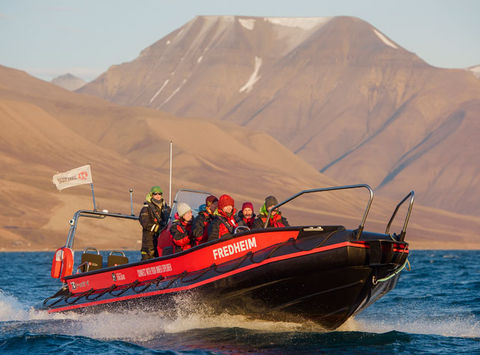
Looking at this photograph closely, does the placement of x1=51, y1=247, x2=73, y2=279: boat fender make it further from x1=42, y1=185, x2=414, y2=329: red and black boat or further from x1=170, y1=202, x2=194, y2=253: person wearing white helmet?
x1=170, y1=202, x2=194, y2=253: person wearing white helmet

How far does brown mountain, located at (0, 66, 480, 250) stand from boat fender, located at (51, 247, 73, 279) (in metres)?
63.2

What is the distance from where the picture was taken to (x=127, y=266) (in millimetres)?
13797

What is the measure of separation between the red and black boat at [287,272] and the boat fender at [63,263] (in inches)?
103

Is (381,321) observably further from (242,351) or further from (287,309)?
(242,351)

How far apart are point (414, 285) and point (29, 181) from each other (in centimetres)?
7826

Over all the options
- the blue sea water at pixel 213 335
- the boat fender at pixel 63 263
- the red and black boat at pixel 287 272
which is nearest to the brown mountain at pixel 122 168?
the boat fender at pixel 63 263

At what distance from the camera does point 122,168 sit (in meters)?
114

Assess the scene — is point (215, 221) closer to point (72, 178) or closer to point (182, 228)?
point (182, 228)

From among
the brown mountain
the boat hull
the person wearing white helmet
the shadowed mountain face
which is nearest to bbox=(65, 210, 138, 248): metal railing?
the person wearing white helmet

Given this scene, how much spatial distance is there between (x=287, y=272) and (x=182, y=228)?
212 centimetres

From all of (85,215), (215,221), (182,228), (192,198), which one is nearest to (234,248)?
(215,221)

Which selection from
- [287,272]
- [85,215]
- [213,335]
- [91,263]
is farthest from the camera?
[91,263]

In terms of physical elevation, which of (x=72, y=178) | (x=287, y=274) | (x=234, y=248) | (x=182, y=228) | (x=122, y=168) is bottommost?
(x=287, y=274)

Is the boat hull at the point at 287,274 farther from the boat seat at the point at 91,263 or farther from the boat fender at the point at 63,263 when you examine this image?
the boat seat at the point at 91,263
